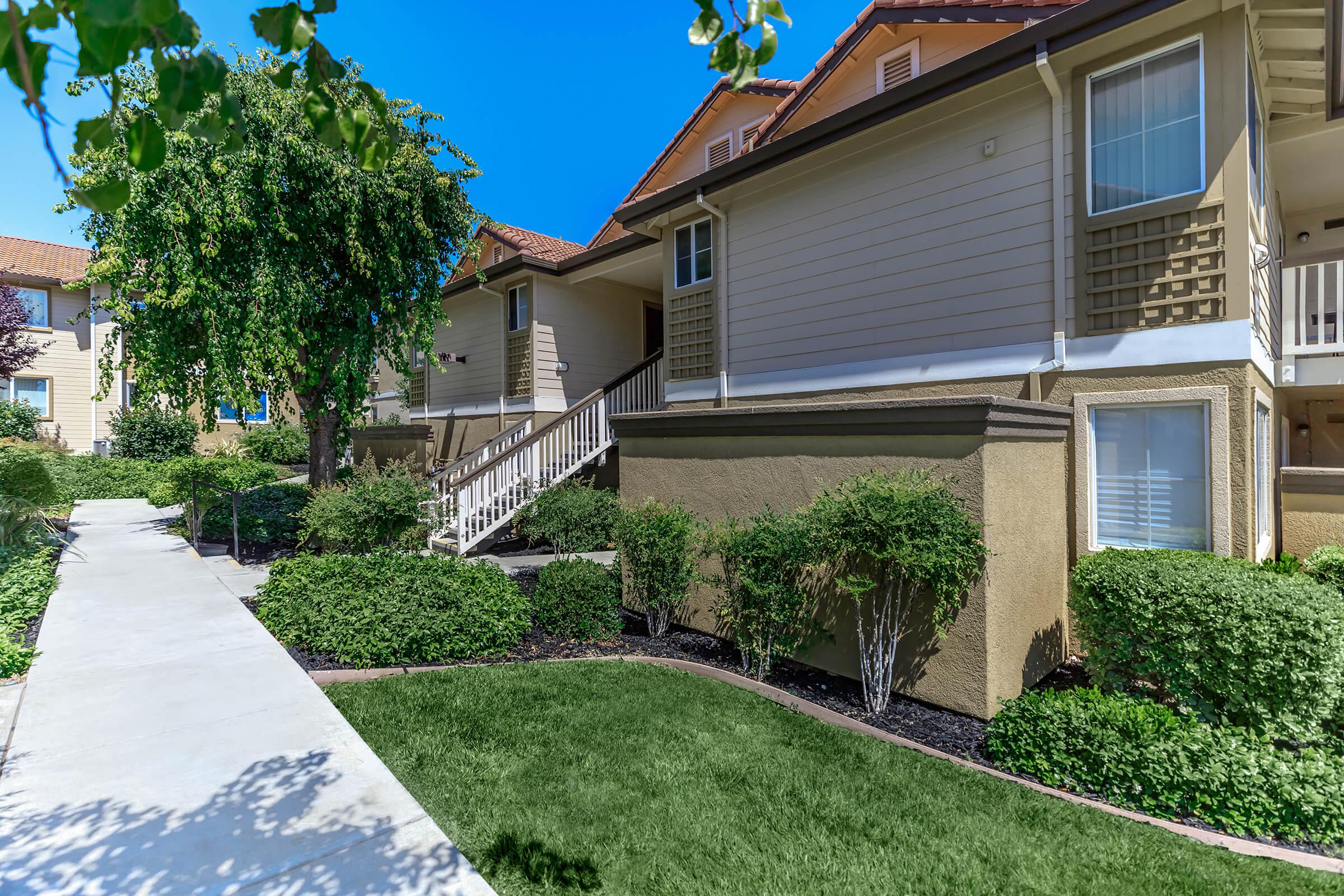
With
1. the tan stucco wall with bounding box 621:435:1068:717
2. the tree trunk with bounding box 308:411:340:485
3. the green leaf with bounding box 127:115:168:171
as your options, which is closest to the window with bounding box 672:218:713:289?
the tan stucco wall with bounding box 621:435:1068:717

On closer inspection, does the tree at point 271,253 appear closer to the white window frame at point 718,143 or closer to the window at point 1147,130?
the white window frame at point 718,143

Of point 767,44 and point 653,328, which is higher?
point 653,328

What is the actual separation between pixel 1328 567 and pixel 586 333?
11.9 metres

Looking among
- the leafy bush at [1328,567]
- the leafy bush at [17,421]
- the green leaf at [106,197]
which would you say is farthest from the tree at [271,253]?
the leafy bush at [17,421]

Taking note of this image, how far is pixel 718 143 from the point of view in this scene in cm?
1262

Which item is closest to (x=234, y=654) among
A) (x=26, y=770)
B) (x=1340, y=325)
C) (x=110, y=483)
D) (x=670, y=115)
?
(x=26, y=770)

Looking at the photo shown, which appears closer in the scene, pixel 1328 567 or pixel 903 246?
pixel 1328 567

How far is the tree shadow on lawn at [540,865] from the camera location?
2.73 metres

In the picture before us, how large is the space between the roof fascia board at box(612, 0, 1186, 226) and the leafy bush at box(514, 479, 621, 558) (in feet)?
14.9

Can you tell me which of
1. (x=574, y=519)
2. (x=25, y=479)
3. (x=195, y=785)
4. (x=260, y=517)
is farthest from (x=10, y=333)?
(x=195, y=785)

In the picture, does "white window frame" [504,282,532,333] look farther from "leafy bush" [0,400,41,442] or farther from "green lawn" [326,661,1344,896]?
"leafy bush" [0,400,41,442]

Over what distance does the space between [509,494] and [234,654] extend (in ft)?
17.3

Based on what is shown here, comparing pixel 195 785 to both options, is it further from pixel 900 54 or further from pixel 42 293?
pixel 42 293

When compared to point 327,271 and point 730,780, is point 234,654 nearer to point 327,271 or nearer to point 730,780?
point 730,780
